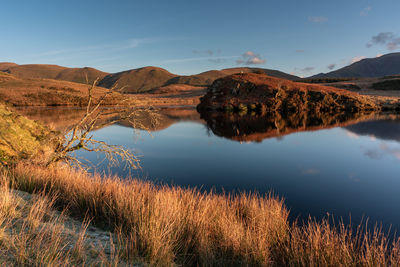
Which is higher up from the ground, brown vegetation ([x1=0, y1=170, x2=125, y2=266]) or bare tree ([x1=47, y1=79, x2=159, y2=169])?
bare tree ([x1=47, y1=79, x2=159, y2=169])

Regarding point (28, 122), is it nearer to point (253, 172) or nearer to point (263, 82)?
point (253, 172)

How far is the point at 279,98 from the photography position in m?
33.5

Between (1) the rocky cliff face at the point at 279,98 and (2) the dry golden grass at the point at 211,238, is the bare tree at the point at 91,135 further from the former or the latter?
(1) the rocky cliff face at the point at 279,98

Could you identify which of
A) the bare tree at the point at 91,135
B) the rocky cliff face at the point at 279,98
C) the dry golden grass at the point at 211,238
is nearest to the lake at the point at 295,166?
the bare tree at the point at 91,135

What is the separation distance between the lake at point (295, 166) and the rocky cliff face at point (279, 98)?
1646 centimetres

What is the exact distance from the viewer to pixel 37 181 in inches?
209

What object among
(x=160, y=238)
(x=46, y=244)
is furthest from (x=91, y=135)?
(x=160, y=238)

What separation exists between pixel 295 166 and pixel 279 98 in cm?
2583

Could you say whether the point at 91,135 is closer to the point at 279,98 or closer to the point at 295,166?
the point at 295,166

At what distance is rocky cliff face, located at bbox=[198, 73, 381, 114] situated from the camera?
110 feet

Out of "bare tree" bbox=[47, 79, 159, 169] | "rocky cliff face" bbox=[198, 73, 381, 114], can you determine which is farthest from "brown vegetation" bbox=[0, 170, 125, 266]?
"rocky cliff face" bbox=[198, 73, 381, 114]

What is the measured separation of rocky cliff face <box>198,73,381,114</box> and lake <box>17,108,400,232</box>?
16.5 metres

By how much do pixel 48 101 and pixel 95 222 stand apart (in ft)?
171

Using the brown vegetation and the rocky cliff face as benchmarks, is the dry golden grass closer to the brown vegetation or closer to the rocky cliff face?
the brown vegetation
